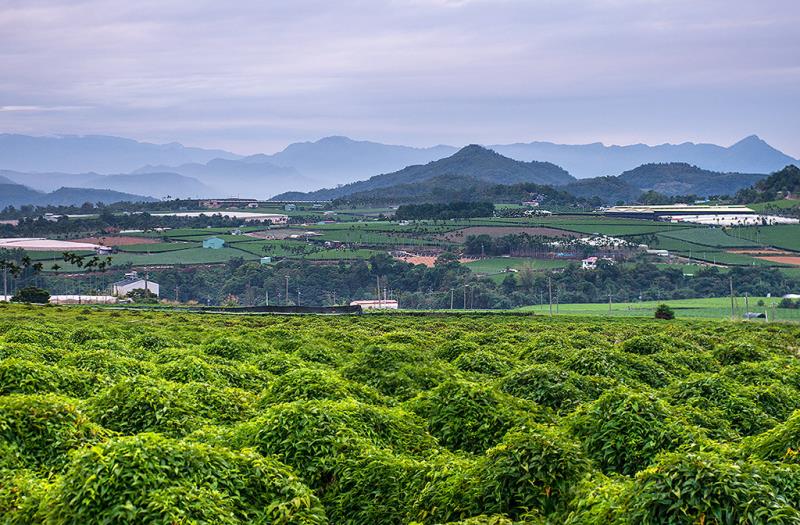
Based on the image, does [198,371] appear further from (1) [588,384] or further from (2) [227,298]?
(2) [227,298]

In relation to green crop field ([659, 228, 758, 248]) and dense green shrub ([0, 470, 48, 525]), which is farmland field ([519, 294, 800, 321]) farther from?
dense green shrub ([0, 470, 48, 525])

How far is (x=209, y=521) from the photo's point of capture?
10312 mm

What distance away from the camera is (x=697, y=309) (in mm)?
106875

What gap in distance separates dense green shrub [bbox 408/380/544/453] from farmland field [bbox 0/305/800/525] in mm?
24

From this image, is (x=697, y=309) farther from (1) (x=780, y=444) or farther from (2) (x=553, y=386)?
(1) (x=780, y=444)

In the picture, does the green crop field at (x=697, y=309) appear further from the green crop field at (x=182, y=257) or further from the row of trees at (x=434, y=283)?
the green crop field at (x=182, y=257)

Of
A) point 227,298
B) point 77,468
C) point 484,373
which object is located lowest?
point 227,298

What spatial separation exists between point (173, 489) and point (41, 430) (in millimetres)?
3803

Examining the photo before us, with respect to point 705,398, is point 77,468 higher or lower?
higher

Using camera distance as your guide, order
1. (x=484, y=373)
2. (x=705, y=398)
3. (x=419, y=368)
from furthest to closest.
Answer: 1. (x=484, y=373)
2. (x=419, y=368)
3. (x=705, y=398)

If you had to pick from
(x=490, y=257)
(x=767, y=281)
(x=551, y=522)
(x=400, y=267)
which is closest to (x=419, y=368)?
(x=551, y=522)

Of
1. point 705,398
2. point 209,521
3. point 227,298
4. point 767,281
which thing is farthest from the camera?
point 227,298

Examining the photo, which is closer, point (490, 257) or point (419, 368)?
point (419, 368)

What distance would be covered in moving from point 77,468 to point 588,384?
37.7 feet
